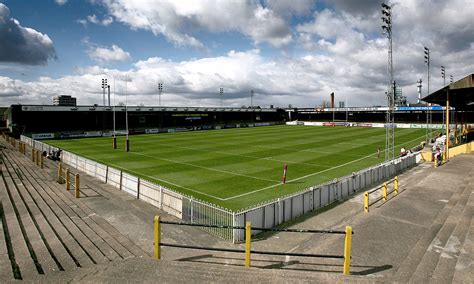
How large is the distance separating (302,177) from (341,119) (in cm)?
10957

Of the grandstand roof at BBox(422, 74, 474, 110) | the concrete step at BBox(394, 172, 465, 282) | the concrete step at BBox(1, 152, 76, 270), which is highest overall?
the grandstand roof at BBox(422, 74, 474, 110)

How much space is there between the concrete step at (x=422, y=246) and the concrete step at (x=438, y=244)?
0.23 ft

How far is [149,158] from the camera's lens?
116ft

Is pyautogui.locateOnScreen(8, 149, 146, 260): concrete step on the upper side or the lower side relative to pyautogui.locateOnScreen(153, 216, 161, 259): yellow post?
lower

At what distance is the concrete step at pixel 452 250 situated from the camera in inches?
337

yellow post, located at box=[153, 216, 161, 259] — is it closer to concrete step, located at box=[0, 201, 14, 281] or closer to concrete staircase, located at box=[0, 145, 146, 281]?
concrete staircase, located at box=[0, 145, 146, 281]

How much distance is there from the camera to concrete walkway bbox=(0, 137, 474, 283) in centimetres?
836

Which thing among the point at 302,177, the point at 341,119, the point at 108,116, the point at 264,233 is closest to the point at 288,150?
the point at 302,177

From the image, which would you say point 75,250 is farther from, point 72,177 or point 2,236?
point 72,177

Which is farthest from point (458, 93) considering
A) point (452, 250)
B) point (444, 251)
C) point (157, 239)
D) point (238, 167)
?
point (157, 239)

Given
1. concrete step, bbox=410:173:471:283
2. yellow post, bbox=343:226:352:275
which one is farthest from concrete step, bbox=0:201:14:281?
concrete step, bbox=410:173:471:283

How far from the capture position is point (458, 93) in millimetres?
30500

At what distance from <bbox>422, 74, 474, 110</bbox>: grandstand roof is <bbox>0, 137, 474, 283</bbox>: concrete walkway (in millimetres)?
10677

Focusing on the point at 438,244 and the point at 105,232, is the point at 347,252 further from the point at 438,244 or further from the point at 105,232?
the point at 105,232
